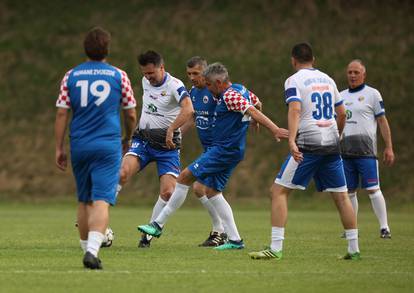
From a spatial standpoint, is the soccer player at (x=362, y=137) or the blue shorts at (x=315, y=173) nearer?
the blue shorts at (x=315, y=173)

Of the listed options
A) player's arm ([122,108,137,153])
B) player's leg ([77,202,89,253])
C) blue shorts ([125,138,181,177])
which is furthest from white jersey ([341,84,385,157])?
player's leg ([77,202,89,253])

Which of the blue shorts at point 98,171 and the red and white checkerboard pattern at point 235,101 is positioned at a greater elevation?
the red and white checkerboard pattern at point 235,101

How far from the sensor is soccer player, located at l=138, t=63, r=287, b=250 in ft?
39.7

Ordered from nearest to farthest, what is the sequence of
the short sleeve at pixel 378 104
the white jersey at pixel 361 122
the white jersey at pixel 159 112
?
the white jersey at pixel 159 112 < the short sleeve at pixel 378 104 < the white jersey at pixel 361 122

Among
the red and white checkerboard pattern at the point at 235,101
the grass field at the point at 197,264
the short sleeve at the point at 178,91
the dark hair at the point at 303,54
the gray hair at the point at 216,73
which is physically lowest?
the grass field at the point at 197,264

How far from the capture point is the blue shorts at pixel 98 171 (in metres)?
9.76

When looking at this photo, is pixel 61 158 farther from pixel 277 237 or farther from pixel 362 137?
pixel 362 137

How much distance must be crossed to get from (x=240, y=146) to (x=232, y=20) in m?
22.3

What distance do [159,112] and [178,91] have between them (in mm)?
462

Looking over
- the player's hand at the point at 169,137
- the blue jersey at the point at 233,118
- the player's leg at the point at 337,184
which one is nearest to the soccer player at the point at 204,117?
the player's hand at the point at 169,137

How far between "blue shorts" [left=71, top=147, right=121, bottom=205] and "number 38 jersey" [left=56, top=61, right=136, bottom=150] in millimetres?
75

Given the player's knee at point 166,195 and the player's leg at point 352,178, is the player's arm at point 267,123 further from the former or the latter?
the player's leg at point 352,178

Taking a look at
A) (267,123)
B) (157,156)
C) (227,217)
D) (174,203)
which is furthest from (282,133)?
(157,156)

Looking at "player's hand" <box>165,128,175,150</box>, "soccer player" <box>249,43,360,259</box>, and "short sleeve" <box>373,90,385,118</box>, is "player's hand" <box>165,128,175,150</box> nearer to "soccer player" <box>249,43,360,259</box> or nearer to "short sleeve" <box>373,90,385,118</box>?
"soccer player" <box>249,43,360,259</box>
